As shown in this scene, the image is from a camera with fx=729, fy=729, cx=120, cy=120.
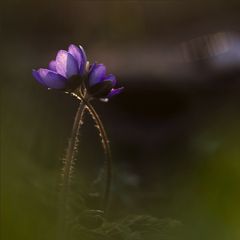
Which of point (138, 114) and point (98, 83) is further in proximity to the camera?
point (138, 114)

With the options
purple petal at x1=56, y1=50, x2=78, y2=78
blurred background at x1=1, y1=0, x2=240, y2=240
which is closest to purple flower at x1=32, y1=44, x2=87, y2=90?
purple petal at x1=56, y1=50, x2=78, y2=78

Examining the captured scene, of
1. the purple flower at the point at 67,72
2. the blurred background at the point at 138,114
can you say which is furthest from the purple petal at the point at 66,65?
the blurred background at the point at 138,114

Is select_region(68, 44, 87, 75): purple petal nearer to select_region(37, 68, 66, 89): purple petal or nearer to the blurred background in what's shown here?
select_region(37, 68, 66, 89): purple petal

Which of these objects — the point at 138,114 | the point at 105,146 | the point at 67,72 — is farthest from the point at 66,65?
the point at 138,114

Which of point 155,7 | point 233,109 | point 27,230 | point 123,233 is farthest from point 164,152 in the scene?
point 155,7

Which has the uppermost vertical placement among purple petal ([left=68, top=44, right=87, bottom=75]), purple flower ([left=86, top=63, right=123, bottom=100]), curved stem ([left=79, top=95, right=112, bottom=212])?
purple petal ([left=68, top=44, right=87, bottom=75])

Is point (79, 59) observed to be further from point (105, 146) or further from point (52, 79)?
point (105, 146)
